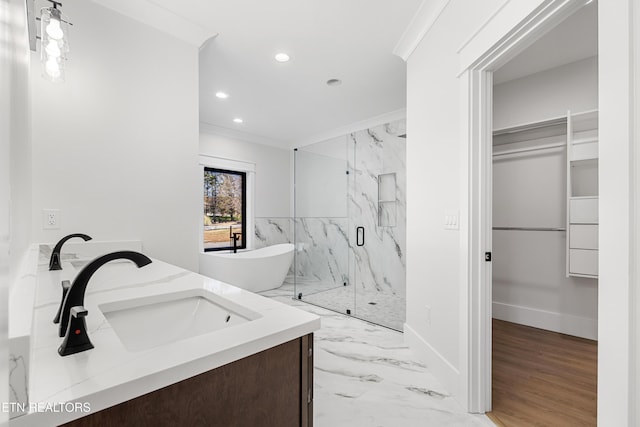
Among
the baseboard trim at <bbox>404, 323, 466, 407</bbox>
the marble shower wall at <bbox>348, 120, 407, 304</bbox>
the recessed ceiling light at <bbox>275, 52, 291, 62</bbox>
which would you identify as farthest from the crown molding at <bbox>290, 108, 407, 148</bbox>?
the baseboard trim at <bbox>404, 323, 466, 407</bbox>

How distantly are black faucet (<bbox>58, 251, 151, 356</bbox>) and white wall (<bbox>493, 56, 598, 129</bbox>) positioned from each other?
141 inches

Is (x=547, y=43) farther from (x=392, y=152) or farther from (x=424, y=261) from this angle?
(x=424, y=261)

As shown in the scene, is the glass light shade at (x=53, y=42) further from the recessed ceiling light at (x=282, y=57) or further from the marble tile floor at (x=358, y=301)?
the marble tile floor at (x=358, y=301)

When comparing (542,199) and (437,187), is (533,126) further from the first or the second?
(437,187)

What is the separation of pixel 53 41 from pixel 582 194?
12.6 feet

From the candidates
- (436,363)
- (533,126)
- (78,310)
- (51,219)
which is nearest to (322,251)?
(436,363)

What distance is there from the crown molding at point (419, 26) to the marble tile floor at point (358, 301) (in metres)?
2.50

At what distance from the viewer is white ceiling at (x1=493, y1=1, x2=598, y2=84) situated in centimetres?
224

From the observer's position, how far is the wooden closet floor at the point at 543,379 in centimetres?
167

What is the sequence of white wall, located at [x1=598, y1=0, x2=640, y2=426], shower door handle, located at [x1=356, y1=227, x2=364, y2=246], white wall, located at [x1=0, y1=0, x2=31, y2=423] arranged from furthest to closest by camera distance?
shower door handle, located at [x1=356, y1=227, x2=364, y2=246]
white wall, located at [x1=598, y1=0, x2=640, y2=426]
white wall, located at [x1=0, y1=0, x2=31, y2=423]

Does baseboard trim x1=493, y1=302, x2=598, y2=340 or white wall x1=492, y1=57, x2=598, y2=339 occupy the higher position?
white wall x1=492, y1=57, x2=598, y2=339

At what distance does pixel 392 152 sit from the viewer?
3.98m

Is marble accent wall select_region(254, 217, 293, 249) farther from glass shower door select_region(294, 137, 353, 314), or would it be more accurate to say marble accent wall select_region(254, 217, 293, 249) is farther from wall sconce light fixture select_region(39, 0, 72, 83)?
wall sconce light fixture select_region(39, 0, 72, 83)

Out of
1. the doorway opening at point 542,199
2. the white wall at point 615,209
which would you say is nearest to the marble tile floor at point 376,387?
the doorway opening at point 542,199
